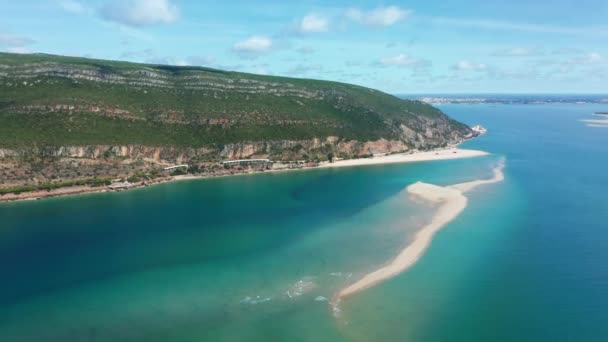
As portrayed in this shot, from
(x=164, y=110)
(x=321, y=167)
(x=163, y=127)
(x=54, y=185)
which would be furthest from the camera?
(x=164, y=110)

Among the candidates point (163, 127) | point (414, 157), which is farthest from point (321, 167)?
point (163, 127)

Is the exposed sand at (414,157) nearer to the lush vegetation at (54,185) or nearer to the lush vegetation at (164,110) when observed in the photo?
the lush vegetation at (164,110)

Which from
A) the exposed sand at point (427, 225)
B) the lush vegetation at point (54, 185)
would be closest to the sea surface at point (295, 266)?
the exposed sand at point (427, 225)

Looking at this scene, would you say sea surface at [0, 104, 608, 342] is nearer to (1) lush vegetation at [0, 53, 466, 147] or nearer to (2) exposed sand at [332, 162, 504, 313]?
(2) exposed sand at [332, 162, 504, 313]

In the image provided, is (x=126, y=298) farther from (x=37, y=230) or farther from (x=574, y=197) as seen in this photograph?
(x=574, y=197)

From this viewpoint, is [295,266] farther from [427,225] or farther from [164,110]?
[164,110]

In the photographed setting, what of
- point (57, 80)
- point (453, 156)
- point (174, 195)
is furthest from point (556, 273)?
point (57, 80)
